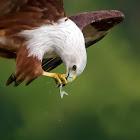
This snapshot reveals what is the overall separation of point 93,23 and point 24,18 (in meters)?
1.15

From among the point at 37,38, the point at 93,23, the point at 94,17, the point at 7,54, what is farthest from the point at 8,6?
the point at 93,23

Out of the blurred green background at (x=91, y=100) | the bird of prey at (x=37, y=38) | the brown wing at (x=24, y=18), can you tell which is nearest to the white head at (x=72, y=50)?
the bird of prey at (x=37, y=38)

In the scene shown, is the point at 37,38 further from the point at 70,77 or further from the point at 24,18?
the point at 70,77

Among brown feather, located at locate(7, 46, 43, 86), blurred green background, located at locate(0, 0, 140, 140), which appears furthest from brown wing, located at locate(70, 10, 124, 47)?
blurred green background, located at locate(0, 0, 140, 140)

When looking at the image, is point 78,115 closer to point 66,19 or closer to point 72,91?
point 72,91

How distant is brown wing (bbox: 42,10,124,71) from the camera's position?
6.30 m

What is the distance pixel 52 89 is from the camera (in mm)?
9891

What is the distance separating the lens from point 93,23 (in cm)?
657

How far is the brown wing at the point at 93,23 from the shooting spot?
20.7 feet

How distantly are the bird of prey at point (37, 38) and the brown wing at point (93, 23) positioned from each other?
45 cm

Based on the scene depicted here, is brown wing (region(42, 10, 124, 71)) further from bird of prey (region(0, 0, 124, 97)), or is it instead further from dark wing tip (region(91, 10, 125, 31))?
bird of prey (region(0, 0, 124, 97))

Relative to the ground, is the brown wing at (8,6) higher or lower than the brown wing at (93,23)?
higher

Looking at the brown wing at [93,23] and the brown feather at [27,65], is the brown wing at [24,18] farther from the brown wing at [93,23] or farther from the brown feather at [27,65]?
the brown wing at [93,23]

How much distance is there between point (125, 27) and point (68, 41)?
22.2 ft
